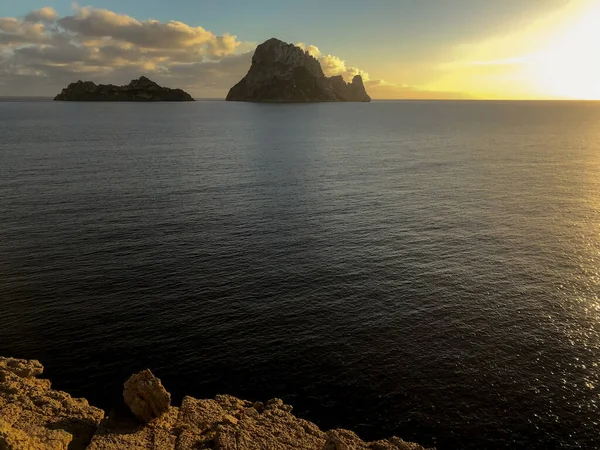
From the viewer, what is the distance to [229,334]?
56875mm

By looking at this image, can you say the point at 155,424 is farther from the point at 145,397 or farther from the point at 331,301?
the point at 331,301

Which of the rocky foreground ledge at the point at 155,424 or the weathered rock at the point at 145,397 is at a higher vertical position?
the weathered rock at the point at 145,397

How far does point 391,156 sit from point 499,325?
14417cm

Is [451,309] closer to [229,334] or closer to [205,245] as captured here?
[229,334]

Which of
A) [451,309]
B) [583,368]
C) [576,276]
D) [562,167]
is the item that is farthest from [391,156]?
[583,368]

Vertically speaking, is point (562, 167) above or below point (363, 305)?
above

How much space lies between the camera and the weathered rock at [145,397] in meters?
41.3

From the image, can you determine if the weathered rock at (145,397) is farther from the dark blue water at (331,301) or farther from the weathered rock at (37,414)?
the dark blue water at (331,301)

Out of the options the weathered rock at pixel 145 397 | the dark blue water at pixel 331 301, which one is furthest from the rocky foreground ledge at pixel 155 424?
the dark blue water at pixel 331 301

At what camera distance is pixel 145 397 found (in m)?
41.4

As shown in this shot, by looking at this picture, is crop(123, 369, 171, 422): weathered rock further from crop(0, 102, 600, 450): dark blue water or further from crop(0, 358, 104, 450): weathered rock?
crop(0, 102, 600, 450): dark blue water

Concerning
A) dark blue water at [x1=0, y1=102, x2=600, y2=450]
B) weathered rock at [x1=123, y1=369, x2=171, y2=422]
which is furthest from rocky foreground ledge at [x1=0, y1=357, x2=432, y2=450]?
dark blue water at [x1=0, y1=102, x2=600, y2=450]

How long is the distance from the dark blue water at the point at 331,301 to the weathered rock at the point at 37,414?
2591 millimetres

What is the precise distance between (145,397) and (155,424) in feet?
8.53
